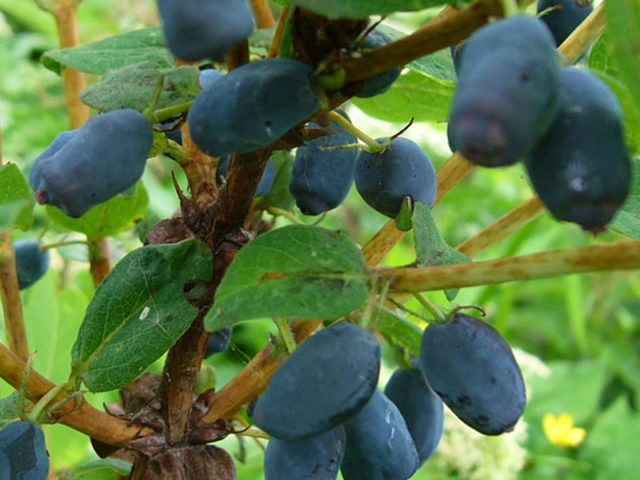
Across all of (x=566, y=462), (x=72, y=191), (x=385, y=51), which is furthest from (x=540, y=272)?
(x=566, y=462)

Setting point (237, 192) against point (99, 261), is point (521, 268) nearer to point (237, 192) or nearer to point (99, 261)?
point (237, 192)

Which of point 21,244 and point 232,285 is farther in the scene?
point 21,244

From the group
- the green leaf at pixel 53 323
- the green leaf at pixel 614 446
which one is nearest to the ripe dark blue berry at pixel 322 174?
the green leaf at pixel 53 323

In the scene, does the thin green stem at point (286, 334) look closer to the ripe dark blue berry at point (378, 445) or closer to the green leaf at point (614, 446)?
the ripe dark blue berry at point (378, 445)

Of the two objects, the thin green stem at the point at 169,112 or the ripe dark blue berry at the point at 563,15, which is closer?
the thin green stem at the point at 169,112

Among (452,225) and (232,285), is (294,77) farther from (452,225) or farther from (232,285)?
(452,225)

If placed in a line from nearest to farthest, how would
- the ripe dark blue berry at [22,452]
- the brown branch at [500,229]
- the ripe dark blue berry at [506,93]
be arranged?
the ripe dark blue berry at [506,93] → the ripe dark blue berry at [22,452] → the brown branch at [500,229]

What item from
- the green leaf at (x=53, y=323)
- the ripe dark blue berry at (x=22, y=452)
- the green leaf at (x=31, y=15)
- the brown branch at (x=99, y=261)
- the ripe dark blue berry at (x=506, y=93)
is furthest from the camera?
the green leaf at (x=31, y=15)

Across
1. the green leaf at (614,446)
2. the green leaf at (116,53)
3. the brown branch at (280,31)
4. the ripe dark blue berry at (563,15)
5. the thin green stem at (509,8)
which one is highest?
the thin green stem at (509,8)
